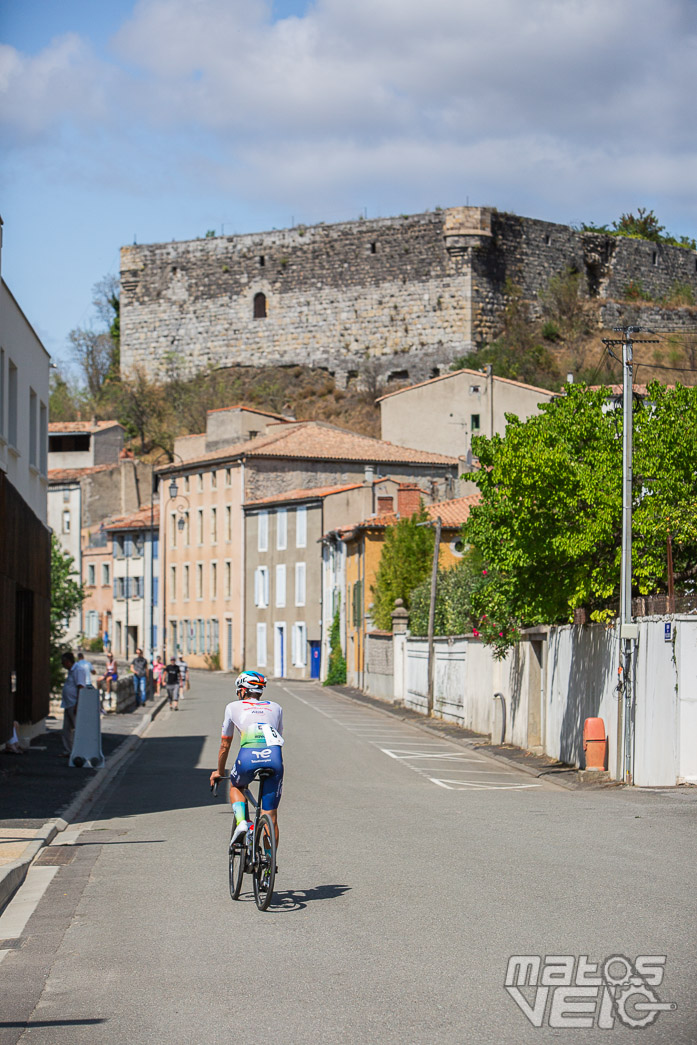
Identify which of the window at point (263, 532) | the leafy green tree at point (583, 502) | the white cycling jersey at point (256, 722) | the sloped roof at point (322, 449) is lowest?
the white cycling jersey at point (256, 722)

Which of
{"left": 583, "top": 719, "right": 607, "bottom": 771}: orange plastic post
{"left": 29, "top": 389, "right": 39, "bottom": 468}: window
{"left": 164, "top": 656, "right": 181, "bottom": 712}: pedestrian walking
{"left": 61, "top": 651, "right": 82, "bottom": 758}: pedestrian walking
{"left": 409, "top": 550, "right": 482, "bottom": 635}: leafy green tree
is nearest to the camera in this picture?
{"left": 583, "top": 719, "right": 607, "bottom": 771}: orange plastic post

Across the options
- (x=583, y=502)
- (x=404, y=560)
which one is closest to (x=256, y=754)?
(x=583, y=502)

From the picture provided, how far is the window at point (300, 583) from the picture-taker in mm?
63594

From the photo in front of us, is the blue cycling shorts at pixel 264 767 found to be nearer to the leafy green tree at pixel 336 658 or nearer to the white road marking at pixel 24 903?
the white road marking at pixel 24 903

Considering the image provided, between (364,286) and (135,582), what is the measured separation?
2181 centimetres

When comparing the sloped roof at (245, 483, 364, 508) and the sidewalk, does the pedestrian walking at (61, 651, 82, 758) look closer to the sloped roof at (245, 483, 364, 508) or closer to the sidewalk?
the sidewalk

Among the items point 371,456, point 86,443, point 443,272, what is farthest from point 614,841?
point 86,443

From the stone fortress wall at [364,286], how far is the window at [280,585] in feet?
63.3

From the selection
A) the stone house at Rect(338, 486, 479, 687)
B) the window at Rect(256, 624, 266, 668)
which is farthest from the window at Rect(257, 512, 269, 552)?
the stone house at Rect(338, 486, 479, 687)

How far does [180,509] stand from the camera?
75.0m

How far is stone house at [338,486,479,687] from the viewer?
165 feet

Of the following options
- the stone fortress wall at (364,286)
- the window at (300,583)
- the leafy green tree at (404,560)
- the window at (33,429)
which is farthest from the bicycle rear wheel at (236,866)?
the stone fortress wall at (364,286)

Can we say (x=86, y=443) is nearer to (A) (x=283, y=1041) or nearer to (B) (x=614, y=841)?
(B) (x=614, y=841)

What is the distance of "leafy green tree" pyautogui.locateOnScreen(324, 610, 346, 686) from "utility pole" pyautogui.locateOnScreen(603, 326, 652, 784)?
37.6m
